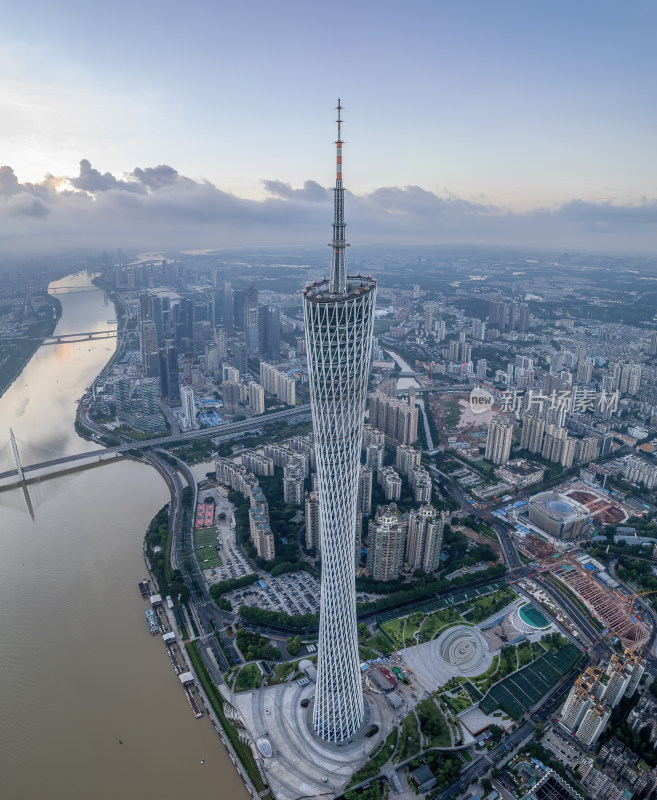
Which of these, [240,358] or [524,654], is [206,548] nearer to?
[524,654]

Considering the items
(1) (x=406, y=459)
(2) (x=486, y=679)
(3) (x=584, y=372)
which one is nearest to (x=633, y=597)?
(2) (x=486, y=679)

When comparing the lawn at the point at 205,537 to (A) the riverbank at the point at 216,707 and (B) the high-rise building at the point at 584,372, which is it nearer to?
(A) the riverbank at the point at 216,707

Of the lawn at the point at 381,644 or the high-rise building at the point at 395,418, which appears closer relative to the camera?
the lawn at the point at 381,644

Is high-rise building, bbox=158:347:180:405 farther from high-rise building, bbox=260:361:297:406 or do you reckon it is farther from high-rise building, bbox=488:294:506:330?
high-rise building, bbox=488:294:506:330

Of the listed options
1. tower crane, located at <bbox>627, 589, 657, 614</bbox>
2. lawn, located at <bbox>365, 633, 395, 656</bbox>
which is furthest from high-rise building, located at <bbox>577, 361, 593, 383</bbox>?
lawn, located at <bbox>365, 633, 395, 656</bbox>

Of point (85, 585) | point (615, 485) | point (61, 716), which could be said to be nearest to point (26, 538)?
point (85, 585)

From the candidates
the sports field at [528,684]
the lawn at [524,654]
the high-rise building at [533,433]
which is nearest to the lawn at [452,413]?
the high-rise building at [533,433]
